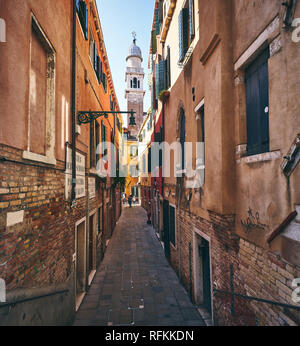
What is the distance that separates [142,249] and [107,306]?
5.22 metres

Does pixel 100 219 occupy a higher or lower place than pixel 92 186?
lower

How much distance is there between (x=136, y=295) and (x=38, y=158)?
17.5 feet

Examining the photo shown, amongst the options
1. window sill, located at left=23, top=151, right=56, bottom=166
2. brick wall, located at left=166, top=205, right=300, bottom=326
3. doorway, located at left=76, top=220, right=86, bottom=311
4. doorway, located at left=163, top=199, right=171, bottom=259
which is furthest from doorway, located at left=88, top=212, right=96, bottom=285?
window sill, located at left=23, top=151, right=56, bottom=166

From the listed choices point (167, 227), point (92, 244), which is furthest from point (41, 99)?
point (167, 227)

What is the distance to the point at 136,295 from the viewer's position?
21.9ft

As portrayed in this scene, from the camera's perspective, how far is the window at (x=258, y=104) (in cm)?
306

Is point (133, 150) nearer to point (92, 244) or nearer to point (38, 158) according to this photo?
point (92, 244)

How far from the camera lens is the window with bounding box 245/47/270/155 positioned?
306cm

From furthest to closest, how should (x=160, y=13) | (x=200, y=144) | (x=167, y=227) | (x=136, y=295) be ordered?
(x=160, y=13) < (x=167, y=227) < (x=136, y=295) < (x=200, y=144)

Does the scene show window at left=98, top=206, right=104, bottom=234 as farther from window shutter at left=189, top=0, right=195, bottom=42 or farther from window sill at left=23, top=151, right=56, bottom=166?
window shutter at left=189, top=0, right=195, bottom=42

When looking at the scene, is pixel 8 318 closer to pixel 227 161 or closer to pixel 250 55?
pixel 227 161

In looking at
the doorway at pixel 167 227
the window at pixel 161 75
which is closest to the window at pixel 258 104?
the window at pixel 161 75

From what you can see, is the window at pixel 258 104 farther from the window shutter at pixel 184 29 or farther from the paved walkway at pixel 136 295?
the paved walkway at pixel 136 295

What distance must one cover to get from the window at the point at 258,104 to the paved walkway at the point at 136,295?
4.49m
